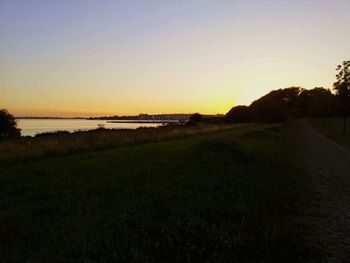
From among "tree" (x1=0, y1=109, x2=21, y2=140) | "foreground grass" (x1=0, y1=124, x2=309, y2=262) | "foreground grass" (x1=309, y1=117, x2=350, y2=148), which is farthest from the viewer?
"tree" (x1=0, y1=109, x2=21, y2=140)

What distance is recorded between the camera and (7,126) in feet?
221

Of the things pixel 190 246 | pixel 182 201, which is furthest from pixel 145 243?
pixel 182 201

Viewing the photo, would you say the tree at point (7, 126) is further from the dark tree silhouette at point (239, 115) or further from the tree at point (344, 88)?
the dark tree silhouette at point (239, 115)

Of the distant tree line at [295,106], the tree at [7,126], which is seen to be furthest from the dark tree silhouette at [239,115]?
the tree at [7,126]

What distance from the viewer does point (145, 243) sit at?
679 centimetres

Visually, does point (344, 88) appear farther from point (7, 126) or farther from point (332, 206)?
point (7, 126)

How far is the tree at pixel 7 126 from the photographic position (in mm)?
66938

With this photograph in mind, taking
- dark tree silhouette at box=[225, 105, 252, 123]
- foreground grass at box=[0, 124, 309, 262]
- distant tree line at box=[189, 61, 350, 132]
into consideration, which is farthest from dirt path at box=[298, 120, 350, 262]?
dark tree silhouette at box=[225, 105, 252, 123]

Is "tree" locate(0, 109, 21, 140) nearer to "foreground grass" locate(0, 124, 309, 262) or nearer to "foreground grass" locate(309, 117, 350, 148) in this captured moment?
"foreground grass" locate(309, 117, 350, 148)

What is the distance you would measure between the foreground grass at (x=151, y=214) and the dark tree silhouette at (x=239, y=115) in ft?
391

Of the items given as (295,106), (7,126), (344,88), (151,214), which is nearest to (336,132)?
(344,88)

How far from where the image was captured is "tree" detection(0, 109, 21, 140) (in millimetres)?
66938

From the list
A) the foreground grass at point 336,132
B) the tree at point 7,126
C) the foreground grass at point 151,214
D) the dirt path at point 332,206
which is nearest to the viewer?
the foreground grass at point 151,214

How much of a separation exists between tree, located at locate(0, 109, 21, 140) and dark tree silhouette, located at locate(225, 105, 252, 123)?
77.5 m
